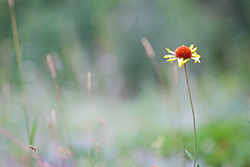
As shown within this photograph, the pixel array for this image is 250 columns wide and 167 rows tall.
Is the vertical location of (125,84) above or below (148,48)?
below

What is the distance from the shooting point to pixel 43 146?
2.10m

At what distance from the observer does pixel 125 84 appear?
23.5 ft

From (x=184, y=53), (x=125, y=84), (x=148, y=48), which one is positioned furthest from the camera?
(x=125, y=84)

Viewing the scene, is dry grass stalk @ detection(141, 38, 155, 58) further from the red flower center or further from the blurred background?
the red flower center

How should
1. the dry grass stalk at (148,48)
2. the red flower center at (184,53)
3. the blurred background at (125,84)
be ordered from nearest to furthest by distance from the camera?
the red flower center at (184,53) < the dry grass stalk at (148,48) < the blurred background at (125,84)

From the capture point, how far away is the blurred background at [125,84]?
166 cm

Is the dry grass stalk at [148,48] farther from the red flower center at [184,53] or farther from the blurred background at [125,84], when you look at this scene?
the red flower center at [184,53]

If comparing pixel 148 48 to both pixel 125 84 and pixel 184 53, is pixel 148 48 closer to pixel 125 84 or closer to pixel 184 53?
pixel 184 53

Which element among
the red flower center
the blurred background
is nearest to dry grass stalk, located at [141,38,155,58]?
the blurred background

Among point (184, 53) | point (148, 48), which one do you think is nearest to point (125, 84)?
point (148, 48)

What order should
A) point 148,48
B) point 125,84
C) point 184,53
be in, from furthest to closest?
point 125,84, point 148,48, point 184,53

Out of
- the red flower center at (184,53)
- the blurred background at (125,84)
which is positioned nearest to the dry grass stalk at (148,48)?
the blurred background at (125,84)

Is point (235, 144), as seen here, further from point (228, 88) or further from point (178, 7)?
point (178, 7)

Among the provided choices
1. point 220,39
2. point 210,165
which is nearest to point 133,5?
point 220,39
